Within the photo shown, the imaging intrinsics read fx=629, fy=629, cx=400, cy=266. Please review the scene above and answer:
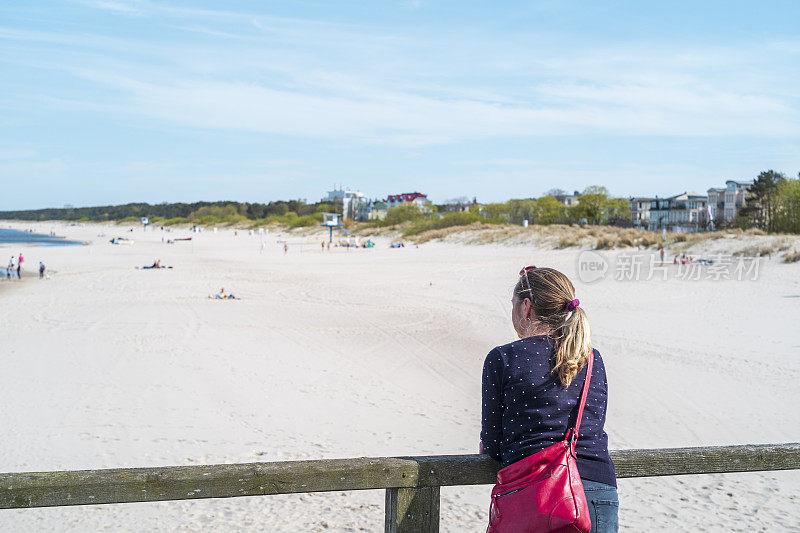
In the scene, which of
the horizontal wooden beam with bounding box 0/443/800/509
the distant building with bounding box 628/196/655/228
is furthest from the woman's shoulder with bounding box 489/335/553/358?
the distant building with bounding box 628/196/655/228

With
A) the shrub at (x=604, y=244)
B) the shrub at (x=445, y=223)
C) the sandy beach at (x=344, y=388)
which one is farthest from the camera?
the shrub at (x=445, y=223)

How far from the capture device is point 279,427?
8.14 meters

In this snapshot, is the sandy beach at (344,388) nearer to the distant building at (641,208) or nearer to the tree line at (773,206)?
the tree line at (773,206)

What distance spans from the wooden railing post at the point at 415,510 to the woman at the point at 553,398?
33 centimetres

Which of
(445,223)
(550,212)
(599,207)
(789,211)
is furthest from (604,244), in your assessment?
(550,212)

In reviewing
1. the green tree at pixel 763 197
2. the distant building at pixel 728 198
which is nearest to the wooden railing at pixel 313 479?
the green tree at pixel 763 197

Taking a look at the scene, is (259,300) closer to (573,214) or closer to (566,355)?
(566,355)

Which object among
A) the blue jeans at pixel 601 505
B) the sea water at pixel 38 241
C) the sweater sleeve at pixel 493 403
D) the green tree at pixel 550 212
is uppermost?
the green tree at pixel 550 212

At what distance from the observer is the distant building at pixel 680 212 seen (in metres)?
108

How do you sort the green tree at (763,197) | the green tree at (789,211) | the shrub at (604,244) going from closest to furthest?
the shrub at (604,244) → the green tree at (789,211) → the green tree at (763,197)

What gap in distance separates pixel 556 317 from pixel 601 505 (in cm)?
66

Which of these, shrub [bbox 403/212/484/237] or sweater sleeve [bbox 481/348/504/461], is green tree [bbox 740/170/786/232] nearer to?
shrub [bbox 403/212/484/237]

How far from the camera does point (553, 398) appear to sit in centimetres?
212

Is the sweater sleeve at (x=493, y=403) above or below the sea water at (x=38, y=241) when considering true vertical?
above
